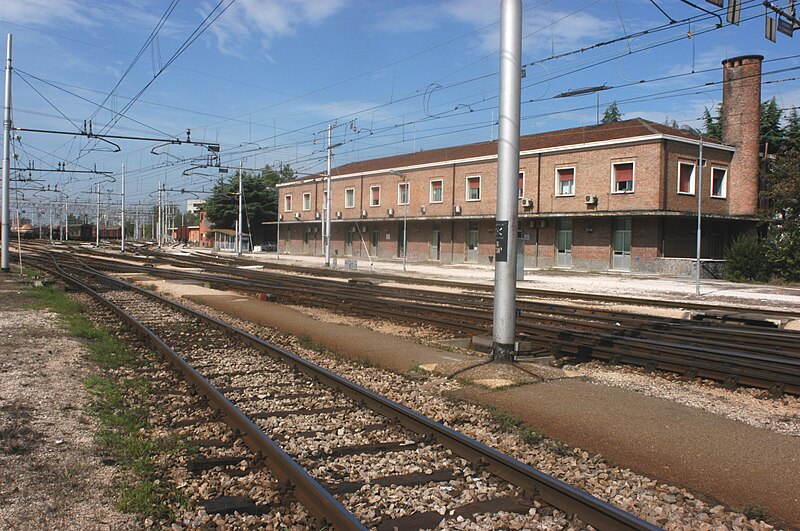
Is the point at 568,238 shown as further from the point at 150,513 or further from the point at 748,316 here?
the point at 150,513

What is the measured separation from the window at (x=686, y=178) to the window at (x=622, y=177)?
279 cm

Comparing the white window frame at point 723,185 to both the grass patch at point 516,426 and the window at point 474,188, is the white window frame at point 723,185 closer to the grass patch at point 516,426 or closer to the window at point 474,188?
Result: the window at point 474,188

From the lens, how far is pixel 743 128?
1492 inches

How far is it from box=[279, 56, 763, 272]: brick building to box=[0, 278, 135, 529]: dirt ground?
73.7ft

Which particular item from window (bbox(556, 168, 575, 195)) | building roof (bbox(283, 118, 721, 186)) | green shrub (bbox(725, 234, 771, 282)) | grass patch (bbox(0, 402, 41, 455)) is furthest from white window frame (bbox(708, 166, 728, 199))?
grass patch (bbox(0, 402, 41, 455))

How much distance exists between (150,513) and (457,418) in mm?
3458

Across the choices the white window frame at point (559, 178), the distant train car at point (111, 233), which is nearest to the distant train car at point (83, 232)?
the distant train car at point (111, 233)

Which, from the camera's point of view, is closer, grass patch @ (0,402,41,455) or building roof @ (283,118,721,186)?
grass patch @ (0,402,41,455)

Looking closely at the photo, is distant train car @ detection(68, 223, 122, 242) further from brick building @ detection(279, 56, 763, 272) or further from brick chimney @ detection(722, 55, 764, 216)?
brick chimney @ detection(722, 55, 764, 216)

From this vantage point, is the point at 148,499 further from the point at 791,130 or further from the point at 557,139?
the point at 791,130

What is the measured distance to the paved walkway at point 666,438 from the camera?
5.17 meters

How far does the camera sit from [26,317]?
48.5 feet

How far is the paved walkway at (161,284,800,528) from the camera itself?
5.17m

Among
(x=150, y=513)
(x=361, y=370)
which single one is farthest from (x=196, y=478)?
(x=361, y=370)
